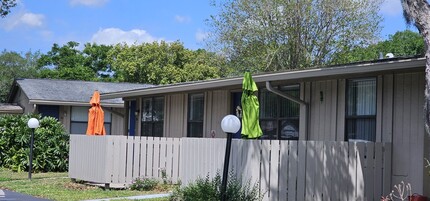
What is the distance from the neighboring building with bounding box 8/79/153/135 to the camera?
2509cm

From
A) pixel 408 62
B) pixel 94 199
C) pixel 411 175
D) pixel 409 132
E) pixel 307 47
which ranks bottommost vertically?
pixel 94 199

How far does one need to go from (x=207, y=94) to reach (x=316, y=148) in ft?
21.5

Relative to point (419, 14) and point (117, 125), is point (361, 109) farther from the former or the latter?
point (117, 125)

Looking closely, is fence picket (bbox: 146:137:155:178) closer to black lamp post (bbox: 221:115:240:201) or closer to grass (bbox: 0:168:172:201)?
grass (bbox: 0:168:172:201)

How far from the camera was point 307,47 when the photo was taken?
28953mm

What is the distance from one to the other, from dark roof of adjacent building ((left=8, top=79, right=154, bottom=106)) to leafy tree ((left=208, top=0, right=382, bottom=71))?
6146mm

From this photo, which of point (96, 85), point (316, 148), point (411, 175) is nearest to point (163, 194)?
point (316, 148)

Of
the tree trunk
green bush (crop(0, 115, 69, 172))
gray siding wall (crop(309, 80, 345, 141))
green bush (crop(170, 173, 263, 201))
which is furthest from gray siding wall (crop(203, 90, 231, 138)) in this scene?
the tree trunk

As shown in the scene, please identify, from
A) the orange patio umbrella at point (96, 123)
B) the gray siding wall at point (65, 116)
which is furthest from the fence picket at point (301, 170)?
the gray siding wall at point (65, 116)

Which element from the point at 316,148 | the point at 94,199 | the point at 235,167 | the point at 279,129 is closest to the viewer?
the point at 316,148

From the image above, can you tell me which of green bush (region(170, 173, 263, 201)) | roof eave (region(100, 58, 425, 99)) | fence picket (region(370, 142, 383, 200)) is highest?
roof eave (region(100, 58, 425, 99))

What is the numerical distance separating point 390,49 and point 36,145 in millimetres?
23916

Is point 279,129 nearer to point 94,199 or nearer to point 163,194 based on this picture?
point 163,194

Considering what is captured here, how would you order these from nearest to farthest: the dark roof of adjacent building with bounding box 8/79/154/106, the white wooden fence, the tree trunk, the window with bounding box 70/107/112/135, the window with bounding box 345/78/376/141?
1. the tree trunk
2. the white wooden fence
3. the window with bounding box 345/78/376/141
4. the dark roof of adjacent building with bounding box 8/79/154/106
5. the window with bounding box 70/107/112/135
